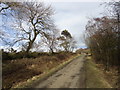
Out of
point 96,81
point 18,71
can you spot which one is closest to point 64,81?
point 96,81

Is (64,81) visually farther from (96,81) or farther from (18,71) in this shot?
(18,71)

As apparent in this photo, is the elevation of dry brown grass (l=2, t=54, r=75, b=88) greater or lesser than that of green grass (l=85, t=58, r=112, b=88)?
greater

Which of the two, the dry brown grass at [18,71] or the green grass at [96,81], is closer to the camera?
the green grass at [96,81]

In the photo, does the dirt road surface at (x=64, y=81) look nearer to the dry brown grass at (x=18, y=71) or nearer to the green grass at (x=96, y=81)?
the green grass at (x=96, y=81)

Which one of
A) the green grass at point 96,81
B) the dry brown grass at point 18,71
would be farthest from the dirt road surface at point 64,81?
the dry brown grass at point 18,71

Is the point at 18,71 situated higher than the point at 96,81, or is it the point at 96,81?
the point at 18,71

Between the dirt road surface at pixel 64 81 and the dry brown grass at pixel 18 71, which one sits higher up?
the dry brown grass at pixel 18 71

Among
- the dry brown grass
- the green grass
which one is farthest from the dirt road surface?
the dry brown grass

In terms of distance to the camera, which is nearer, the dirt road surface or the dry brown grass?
the dirt road surface

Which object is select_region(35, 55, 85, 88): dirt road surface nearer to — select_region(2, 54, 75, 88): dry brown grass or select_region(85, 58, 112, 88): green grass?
select_region(85, 58, 112, 88): green grass

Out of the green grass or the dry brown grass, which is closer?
the green grass

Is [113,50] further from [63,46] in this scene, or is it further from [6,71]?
[63,46]

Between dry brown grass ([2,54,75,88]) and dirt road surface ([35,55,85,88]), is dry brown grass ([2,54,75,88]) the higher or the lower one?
the higher one

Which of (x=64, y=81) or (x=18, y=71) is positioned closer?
(x=64, y=81)
